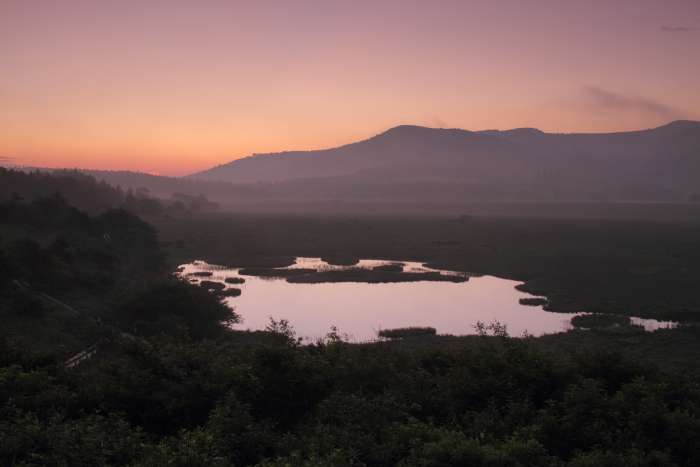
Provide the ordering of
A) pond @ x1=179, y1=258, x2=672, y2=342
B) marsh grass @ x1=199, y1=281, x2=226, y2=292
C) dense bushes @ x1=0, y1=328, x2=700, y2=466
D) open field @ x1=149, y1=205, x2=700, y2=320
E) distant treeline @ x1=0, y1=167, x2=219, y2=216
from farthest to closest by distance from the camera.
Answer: distant treeline @ x1=0, y1=167, x2=219, y2=216 < marsh grass @ x1=199, y1=281, x2=226, y2=292 < open field @ x1=149, y1=205, x2=700, y2=320 < pond @ x1=179, y1=258, x2=672, y2=342 < dense bushes @ x1=0, y1=328, x2=700, y2=466

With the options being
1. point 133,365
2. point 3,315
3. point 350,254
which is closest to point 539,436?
point 133,365

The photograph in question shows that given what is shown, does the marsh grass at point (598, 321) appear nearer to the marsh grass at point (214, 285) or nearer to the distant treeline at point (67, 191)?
the marsh grass at point (214, 285)

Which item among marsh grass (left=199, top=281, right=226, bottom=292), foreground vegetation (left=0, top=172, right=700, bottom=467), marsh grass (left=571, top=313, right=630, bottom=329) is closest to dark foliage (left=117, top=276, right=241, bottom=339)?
foreground vegetation (left=0, top=172, right=700, bottom=467)

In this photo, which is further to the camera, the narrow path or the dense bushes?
the narrow path

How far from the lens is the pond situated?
115ft

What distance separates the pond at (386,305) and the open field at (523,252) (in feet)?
13.5

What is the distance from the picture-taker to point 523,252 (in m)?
68.2

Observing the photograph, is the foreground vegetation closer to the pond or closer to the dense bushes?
the dense bushes

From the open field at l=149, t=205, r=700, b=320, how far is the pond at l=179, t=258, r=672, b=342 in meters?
4.12

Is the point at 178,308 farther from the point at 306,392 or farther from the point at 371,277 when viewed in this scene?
the point at 371,277

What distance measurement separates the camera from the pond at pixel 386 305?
3494cm

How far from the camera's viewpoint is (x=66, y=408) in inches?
502

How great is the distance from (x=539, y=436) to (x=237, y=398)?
30.9 feet

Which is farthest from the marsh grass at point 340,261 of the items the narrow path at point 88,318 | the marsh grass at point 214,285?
the narrow path at point 88,318
